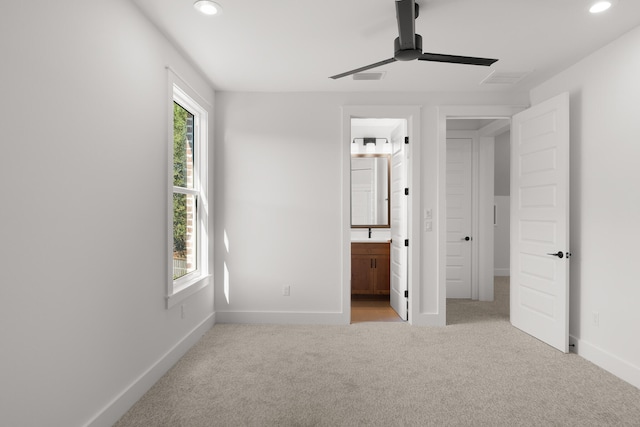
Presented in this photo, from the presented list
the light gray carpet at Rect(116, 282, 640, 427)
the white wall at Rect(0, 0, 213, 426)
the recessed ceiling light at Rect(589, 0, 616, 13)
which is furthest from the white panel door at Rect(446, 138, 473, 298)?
the white wall at Rect(0, 0, 213, 426)

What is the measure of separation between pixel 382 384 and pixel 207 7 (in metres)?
2.83

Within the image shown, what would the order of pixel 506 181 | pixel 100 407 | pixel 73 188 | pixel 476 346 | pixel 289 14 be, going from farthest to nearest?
pixel 506 181 < pixel 476 346 < pixel 289 14 < pixel 100 407 < pixel 73 188

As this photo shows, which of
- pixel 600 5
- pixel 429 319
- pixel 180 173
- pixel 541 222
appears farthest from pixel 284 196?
pixel 600 5

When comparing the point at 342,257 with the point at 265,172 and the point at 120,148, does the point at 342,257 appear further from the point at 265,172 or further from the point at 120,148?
the point at 120,148

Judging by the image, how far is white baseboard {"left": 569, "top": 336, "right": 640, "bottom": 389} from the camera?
279 centimetres

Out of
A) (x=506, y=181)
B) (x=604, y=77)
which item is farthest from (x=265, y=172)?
(x=506, y=181)

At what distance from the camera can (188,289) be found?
339cm

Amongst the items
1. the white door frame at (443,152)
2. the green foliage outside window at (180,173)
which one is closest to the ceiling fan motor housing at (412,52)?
the white door frame at (443,152)

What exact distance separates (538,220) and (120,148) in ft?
11.9

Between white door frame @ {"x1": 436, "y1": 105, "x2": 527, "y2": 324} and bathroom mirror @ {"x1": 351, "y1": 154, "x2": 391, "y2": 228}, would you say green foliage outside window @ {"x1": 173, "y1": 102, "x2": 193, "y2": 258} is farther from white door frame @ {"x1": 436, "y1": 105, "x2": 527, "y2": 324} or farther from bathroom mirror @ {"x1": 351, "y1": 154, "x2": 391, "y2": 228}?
bathroom mirror @ {"x1": 351, "y1": 154, "x2": 391, "y2": 228}

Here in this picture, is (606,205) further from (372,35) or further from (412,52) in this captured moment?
(372,35)

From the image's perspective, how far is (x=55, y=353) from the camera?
1.78 meters

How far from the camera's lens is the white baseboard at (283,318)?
13.9ft

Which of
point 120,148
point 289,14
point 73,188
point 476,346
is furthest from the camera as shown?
point 476,346
